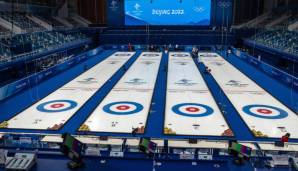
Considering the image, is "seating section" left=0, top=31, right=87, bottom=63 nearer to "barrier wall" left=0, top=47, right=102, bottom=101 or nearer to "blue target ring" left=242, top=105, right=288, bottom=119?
"barrier wall" left=0, top=47, right=102, bottom=101

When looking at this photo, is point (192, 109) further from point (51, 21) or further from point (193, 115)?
point (51, 21)

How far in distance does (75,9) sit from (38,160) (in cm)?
3524

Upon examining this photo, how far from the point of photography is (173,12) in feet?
110

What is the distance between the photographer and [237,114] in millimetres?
10578

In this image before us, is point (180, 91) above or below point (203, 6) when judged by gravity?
below

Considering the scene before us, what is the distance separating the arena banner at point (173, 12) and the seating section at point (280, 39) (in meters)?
7.28

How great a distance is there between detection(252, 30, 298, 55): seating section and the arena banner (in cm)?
728

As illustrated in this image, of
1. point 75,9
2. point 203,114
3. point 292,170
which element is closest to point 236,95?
point 203,114

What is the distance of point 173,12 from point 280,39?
13258 millimetres

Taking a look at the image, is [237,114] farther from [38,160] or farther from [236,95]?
[38,160]

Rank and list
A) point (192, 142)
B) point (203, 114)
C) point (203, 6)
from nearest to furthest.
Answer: point (192, 142) < point (203, 114) < point (203, 6)

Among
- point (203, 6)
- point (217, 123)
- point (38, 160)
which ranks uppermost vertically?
point (203, 6)

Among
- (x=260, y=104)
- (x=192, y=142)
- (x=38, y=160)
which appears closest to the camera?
(x=38, y=160)

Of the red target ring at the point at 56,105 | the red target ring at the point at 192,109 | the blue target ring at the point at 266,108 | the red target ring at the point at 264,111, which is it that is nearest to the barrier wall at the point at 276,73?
the blue target ring at the point at 266,108
